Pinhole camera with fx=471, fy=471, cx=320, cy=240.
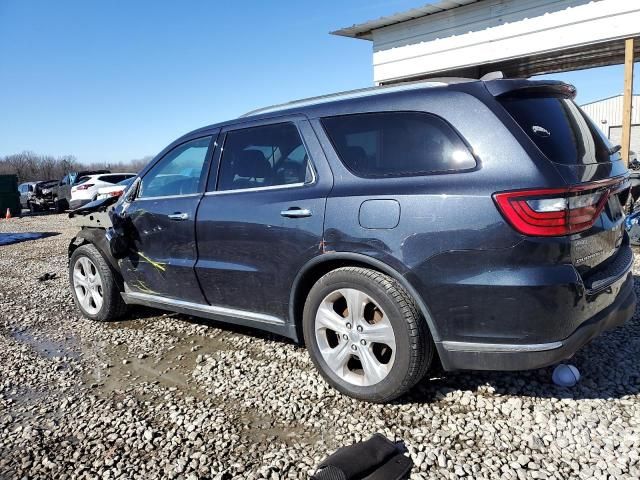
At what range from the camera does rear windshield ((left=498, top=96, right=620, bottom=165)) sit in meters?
Result: 2.40

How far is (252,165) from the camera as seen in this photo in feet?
11.2

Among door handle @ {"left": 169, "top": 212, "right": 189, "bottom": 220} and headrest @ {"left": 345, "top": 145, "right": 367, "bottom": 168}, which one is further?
door handle @ {"left": 169, "top": 212, "right": 189, "bottom": 220}

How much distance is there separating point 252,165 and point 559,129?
6.51 ft

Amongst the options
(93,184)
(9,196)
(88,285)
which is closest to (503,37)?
(88,285)

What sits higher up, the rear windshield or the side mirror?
the rear windshield

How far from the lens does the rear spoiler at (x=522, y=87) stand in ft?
8.21

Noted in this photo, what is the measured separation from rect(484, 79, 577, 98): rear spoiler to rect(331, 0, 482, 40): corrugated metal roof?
6.95 meters

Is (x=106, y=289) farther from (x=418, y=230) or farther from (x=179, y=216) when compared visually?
(x=418, y=230)

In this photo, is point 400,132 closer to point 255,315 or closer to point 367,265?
point 367,265

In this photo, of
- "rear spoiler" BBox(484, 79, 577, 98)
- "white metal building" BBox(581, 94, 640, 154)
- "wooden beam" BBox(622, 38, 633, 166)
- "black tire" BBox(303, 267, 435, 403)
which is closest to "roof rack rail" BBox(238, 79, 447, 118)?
"rear spoiler" BBox(484, 79, 577, 98)

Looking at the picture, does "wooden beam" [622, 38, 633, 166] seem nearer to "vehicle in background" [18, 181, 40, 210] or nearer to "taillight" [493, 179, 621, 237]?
"taillight" [493, 179, 621, 237]

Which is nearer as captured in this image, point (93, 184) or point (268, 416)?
point (268, 416)

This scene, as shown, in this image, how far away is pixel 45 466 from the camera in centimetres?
237

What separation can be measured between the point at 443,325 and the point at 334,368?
0.77m
